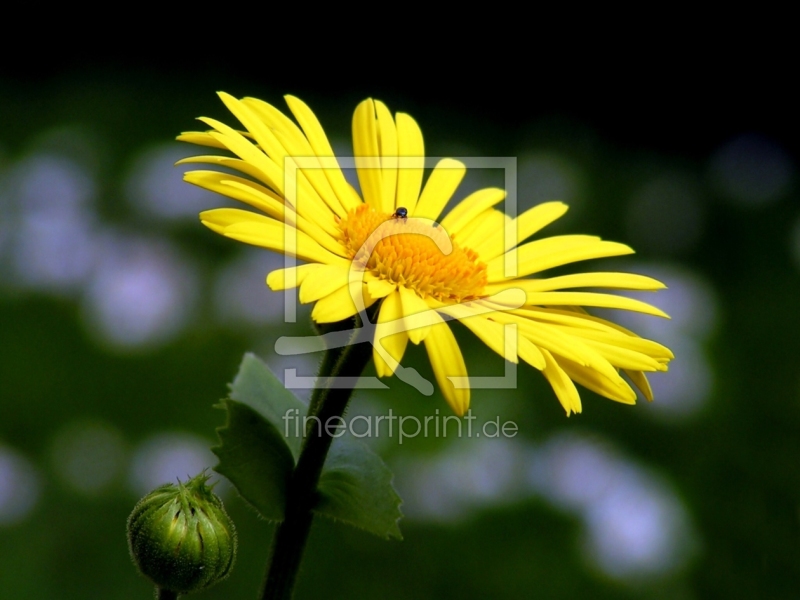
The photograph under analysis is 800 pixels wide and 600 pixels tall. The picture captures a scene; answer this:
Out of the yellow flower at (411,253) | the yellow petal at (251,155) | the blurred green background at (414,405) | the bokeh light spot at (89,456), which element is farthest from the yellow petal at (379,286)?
the bokeh light spot at (89,456)

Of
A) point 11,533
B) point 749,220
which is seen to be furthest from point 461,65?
point 11,533

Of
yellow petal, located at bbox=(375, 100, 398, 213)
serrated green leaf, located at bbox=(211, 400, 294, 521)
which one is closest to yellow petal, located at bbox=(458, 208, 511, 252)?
yellow petal, located at bbox=(375, 100, 398, 213)

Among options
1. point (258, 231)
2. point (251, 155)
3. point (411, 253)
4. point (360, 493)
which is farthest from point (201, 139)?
point (360, 493)

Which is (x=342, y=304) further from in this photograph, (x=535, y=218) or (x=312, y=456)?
(x=535, y=218)

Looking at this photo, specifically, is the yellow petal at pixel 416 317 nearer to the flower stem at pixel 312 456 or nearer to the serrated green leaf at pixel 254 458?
the flower stem at pixel 312 456

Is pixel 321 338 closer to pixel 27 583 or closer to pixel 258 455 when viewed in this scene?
pixel 258 455

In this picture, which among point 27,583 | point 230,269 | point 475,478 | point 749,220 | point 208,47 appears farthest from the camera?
point 208,47

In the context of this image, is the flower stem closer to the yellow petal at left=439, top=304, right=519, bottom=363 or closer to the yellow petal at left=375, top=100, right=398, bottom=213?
the yellow petal at left=439, top=304, right=519, bottom=363
